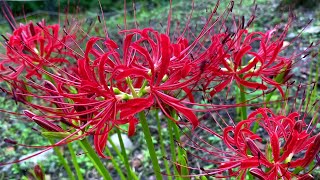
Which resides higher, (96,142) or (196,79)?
(196,79)

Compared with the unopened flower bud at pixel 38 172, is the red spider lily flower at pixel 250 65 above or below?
above

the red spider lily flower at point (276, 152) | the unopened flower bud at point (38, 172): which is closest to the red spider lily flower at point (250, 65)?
the red spider lily flower at point (276, 152)

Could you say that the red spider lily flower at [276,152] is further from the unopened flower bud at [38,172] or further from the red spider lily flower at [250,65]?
the unopened flower bud at [38,172]

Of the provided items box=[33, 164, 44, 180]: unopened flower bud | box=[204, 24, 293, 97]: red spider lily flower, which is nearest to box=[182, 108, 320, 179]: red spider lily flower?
box=[204, 24, 293, 97]: red spider lily flower

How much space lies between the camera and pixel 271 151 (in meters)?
1.30

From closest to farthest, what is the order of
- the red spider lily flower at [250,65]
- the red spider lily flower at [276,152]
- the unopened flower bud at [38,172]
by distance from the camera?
the red spider lily flower at [276,152]
the red spider lily flower at [250,65]
the unopened flower bud at [38,172]

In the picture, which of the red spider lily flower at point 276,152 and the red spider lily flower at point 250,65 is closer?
the red spider lily flower at point 276,152

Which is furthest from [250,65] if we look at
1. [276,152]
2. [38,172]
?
[38,172]

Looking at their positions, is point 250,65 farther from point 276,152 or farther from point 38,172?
point 38,172

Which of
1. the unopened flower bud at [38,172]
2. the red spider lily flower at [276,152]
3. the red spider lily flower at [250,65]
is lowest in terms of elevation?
the unopened flower bud at [38,172]

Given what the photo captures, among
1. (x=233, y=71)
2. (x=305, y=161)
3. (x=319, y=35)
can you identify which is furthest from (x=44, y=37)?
(x=319, y=35)

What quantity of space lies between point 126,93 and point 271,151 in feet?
1.59

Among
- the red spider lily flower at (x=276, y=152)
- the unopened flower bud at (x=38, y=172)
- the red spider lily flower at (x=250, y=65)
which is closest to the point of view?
the red spider lily flower at (x=276, y=152)

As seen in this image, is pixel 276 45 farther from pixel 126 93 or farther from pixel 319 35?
pixel 319 35
